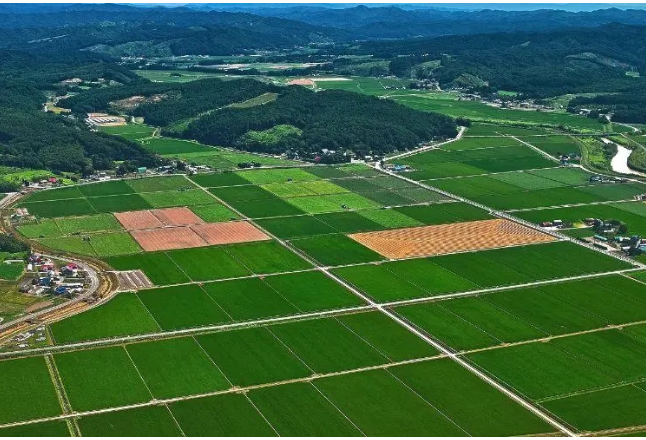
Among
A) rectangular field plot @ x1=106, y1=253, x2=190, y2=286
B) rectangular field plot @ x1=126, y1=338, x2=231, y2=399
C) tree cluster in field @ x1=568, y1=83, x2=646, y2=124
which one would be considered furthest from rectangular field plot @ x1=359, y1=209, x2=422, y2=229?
tree cluster in field @ x1=568, y1=83, x2=646, y2=124

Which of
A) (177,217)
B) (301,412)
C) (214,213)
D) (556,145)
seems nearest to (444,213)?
(214,213)

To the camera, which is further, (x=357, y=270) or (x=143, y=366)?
(x=357, y=270)

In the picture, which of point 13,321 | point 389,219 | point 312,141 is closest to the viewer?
point 13,321

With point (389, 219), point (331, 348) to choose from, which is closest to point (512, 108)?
point (389, 219)

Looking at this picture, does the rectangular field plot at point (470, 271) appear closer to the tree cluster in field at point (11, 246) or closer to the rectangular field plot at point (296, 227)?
the rectangular field plot at point (296, 227)

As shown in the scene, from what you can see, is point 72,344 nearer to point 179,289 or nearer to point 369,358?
point 179,289

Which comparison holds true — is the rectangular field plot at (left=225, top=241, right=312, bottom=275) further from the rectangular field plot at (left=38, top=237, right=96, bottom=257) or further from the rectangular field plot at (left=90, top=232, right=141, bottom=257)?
the rectangular field plot at (left=38, top=237, right=96, bottom=257)
